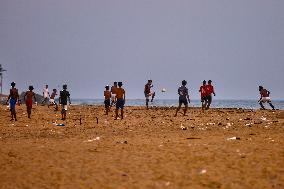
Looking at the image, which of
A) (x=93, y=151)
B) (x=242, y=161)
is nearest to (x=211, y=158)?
(x=242, y=161)

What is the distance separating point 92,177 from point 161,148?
2.98m

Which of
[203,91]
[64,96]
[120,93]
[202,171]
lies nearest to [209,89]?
[203,91]

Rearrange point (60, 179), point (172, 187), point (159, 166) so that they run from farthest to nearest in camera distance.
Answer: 1. point (159, 166)
2. point (60, 179)
3. point (172, 187)

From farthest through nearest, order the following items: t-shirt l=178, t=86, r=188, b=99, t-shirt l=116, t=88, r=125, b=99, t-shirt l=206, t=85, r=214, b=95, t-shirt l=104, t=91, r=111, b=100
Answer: t-shirt l=206, t=85, r=214, b=95 < t-shirt l=104, t=91, r=111, b=100 < t-shirt l=178, t=86, r=188, b=99 < t-shirt l=116, t=88, r=125, b=99

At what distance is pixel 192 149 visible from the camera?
927 cm

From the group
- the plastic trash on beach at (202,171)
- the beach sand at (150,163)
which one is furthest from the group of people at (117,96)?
the plastic trash on beach at (202,171)

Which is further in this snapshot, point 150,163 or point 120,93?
point 120,93

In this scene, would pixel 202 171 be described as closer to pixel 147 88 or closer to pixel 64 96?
pixel 64 96

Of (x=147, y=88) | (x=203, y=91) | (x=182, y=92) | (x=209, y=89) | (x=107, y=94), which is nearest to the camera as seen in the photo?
(x=182, y=92)

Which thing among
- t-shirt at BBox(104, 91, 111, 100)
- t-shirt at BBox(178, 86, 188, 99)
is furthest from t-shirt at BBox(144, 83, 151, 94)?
t-shirt at BBox(178, 86, 188, 99)

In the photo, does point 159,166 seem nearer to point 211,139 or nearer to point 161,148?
point 161,148

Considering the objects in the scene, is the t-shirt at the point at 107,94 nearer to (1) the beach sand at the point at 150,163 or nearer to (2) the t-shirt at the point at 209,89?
(2) the t-shirt at the point at 209,89

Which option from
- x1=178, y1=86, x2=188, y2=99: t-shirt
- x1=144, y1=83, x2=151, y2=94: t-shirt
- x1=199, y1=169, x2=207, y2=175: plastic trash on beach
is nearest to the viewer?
x1=199, y1=169, x2=207, y2=175: plastic trash on beach

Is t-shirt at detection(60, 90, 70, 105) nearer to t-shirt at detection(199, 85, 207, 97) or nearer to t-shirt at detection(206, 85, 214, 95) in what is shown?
→ t-shirt at detection(199, 85, 207, 97)
